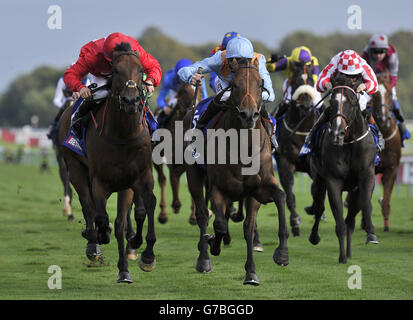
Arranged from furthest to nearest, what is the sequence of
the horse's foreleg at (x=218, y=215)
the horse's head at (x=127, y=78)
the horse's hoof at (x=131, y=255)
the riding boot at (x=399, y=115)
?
the riding boot at (x=399, y=115) → the horse's hoof at (x=131, y=255) → the horse's foreleg at (x=218, y=215) → the horse's head at (x=127, y=78)

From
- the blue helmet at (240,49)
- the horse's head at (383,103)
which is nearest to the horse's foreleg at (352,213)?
the horse's head at (383,103)

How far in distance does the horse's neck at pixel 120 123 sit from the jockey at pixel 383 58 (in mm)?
5216

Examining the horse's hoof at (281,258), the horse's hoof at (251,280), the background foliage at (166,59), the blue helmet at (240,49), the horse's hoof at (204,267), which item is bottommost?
the background foliage at (166,59)

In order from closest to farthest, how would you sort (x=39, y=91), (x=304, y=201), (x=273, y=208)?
(x=273, y=208), (x=304, y=201), (x=39, y=91)

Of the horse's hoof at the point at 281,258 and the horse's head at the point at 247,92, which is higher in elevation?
the horse's head at the point at 247,92

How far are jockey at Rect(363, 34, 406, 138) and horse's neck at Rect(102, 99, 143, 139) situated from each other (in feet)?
17.1

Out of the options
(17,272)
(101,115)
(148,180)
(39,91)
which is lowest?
(39,91)

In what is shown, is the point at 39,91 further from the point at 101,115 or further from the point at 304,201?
the point at 101,115

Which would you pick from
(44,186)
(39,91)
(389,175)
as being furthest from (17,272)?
(39,91)

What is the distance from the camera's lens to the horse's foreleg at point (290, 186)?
11484 millimetres

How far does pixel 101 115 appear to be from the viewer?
793cm

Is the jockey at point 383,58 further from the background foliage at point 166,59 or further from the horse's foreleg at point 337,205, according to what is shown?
the background foliage at point 166,59

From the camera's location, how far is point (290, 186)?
11.7 m

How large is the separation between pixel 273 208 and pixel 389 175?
5102 mm
